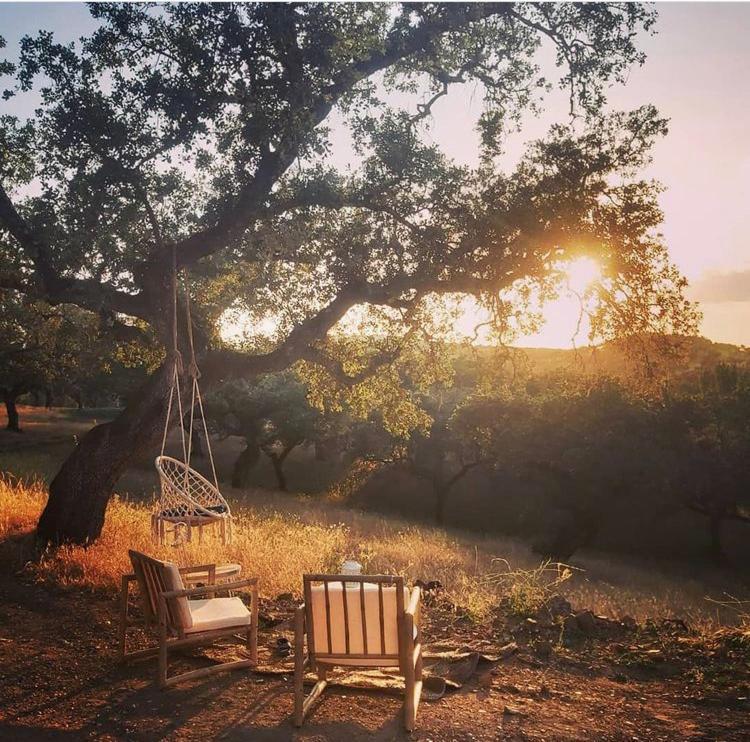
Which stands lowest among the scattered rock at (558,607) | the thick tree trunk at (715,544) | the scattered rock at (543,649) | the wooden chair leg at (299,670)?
the thick tree trunk at (715,544)

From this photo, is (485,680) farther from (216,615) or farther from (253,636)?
(216,615)

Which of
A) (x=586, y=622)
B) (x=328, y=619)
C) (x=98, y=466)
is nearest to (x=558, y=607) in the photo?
(x=586, y=622)

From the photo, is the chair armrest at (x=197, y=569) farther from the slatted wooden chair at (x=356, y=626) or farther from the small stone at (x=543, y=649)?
the small stone at (x=543, y=649)

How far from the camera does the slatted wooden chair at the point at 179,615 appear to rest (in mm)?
5781

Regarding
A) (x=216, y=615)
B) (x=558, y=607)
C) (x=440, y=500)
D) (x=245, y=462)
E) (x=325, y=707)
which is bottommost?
(x=440, y=500)

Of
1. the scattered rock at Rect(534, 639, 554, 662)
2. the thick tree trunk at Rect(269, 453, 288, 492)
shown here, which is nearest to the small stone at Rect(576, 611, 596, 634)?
the scattered rock at Rect(534, 639, 554, 662)

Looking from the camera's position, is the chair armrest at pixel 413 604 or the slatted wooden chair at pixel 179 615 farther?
Answer: the slatted wooden chair at pixel 179 615

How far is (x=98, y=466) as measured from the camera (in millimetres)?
10875

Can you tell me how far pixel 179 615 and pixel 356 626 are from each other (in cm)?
157

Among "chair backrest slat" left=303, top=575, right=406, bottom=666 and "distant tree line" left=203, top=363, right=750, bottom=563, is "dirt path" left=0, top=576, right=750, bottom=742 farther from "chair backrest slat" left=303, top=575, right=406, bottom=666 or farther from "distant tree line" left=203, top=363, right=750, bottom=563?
"distant tree line" left=203, top=363, right=750, bottom=563

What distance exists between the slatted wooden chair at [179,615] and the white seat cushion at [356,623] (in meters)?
0.97

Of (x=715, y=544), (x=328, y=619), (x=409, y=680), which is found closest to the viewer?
(x=409, y=680)

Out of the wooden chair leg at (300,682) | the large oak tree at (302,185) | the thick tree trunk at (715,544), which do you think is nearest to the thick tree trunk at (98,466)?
the large oak tree at (302,185)

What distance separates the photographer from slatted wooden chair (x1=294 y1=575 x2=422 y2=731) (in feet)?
17.2
